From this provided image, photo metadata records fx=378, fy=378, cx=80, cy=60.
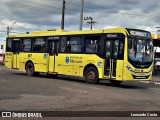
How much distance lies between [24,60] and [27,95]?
12.6 m

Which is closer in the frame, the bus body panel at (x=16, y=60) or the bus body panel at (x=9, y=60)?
the bus body panel at (x=16, y=60)

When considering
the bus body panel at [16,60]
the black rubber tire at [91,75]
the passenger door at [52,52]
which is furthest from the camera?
the bus body panel at [16,60]

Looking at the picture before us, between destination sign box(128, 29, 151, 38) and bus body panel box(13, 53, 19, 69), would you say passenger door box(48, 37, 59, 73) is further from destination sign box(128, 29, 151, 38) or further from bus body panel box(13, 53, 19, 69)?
destination sign box(128, 29, 151, 38)

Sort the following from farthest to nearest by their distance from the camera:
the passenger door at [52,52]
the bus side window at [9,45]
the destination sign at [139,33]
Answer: the bus side window at [9,45] < the passenger door at [52,52] < the destination sign at [139,33]

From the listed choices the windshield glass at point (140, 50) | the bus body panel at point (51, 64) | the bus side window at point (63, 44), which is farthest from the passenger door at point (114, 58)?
the bus body panel at point (51, 64)

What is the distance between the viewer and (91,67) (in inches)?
821

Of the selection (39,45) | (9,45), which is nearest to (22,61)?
(39,45)

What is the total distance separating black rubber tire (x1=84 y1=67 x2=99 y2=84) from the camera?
2051 centimetres

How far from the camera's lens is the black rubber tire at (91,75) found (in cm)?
2051

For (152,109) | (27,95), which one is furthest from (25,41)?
(152,109)

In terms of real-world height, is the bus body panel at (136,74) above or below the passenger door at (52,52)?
below

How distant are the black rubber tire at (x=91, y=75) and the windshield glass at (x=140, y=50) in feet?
7.87

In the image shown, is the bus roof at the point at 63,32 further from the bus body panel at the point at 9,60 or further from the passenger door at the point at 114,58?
the bus body panel at the point at 9,60

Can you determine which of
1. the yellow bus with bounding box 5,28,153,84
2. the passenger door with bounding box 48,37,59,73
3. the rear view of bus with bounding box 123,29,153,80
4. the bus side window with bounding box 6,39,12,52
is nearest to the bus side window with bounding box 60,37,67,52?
the yellow bus with bounding box 5,28,153,84
